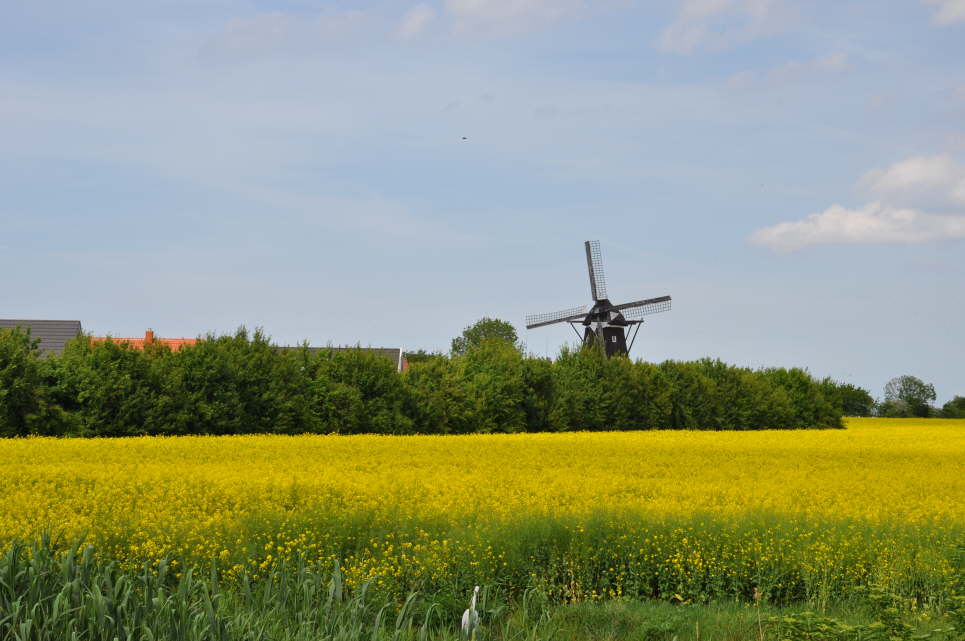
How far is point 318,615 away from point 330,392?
25.6 m

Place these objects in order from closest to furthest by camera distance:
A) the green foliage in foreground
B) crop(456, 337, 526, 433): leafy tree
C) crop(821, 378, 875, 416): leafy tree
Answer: the green foliage in foreground < crop(456, 337, 526, 433): leafy tree < crop(821, 378, 875, 416): leafy tree

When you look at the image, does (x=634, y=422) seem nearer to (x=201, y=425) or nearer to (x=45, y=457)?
(x=201, y=425)

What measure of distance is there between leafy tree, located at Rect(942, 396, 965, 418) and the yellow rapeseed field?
62414mm

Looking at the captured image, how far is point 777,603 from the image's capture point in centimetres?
1057

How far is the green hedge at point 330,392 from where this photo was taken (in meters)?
29.5

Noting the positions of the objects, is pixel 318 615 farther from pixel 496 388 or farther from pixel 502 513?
pixel 496 388

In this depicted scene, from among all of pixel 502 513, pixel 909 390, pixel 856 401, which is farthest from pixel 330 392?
pixel 909 390

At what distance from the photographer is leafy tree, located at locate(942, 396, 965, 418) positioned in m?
79.1

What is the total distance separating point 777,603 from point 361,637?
5493 mm

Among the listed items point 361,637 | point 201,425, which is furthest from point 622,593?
point 201,425

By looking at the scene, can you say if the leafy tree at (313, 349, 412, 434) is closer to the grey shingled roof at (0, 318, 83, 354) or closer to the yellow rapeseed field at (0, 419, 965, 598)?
the yellow rapeseed field at (0, 419, 965, 598)

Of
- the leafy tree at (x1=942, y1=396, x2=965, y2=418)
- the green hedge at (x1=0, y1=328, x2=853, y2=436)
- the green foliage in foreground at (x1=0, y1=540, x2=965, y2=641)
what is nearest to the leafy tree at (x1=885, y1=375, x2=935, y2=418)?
the leafy tree at (x1=942, y1=396, x2=965, y2=418)

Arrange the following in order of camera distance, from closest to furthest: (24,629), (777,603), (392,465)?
(24,629), (777,603), (392,465)

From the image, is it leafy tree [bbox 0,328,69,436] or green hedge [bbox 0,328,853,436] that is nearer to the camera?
leafy tree [bbox 0,328,69,436]
